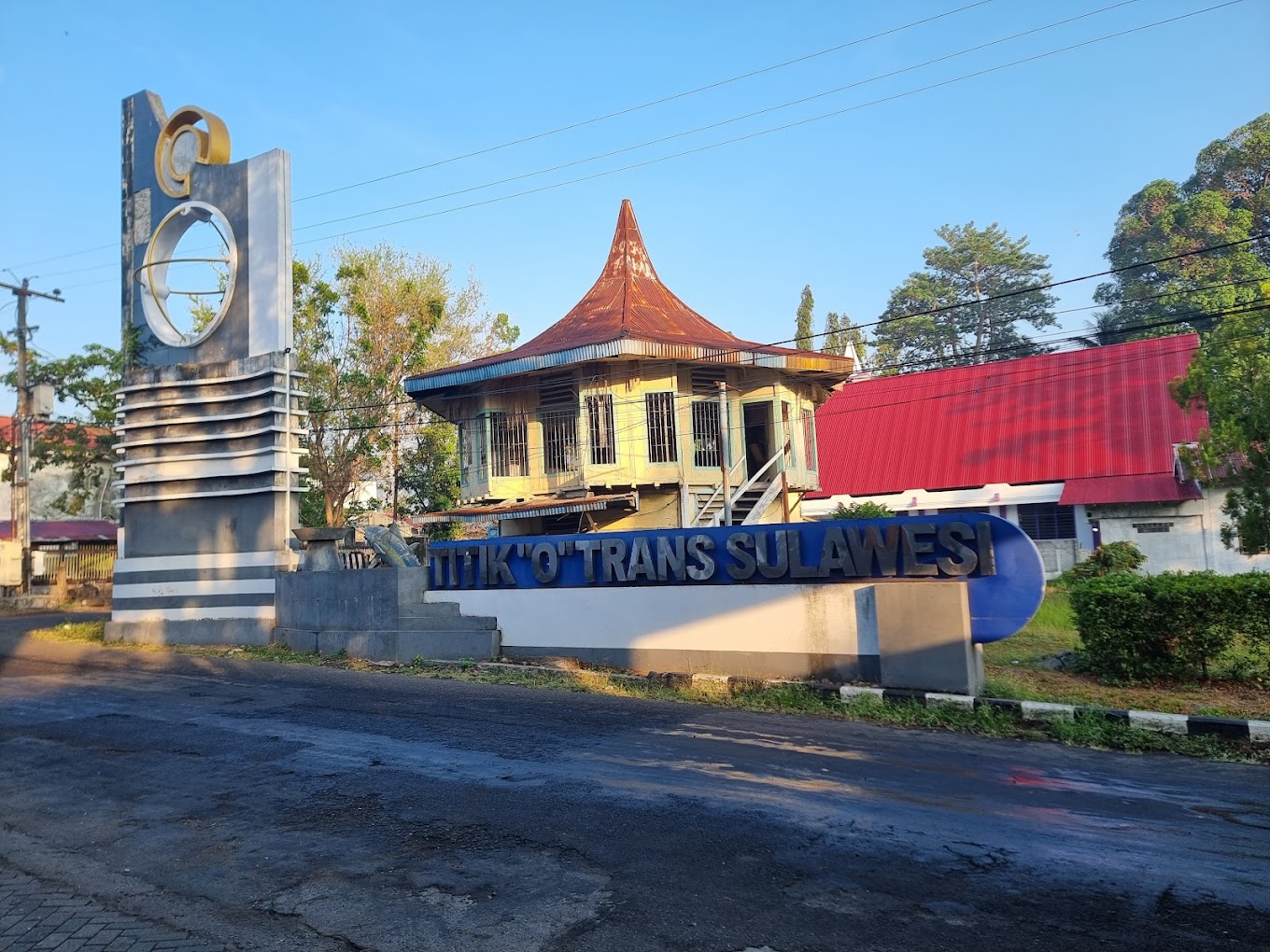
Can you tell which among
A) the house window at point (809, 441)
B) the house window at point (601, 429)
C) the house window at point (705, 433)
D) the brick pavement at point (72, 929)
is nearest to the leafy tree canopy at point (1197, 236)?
the house window at point (809, 441)

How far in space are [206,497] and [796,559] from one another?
12011mm

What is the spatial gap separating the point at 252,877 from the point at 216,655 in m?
12.3

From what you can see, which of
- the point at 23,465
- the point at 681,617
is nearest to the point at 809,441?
the point at 681,617

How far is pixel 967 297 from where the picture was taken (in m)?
56.5

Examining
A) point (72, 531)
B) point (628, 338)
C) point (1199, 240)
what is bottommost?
point (72, 531)

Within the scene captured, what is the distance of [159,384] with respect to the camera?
18078 millimetres

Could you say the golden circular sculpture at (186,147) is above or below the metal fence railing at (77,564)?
above

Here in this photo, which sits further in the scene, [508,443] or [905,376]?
[905,376]

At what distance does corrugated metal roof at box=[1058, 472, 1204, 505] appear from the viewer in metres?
24.2

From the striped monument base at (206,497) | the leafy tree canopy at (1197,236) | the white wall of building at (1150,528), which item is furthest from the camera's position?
the leafy tree canopy at (1197,236)

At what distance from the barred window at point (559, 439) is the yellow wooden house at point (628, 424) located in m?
0.03

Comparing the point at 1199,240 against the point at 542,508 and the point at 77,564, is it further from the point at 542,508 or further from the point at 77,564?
the point at 77,564

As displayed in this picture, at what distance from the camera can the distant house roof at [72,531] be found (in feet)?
124

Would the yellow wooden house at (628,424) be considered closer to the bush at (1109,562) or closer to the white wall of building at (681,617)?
the white wall of building at (681,617)
